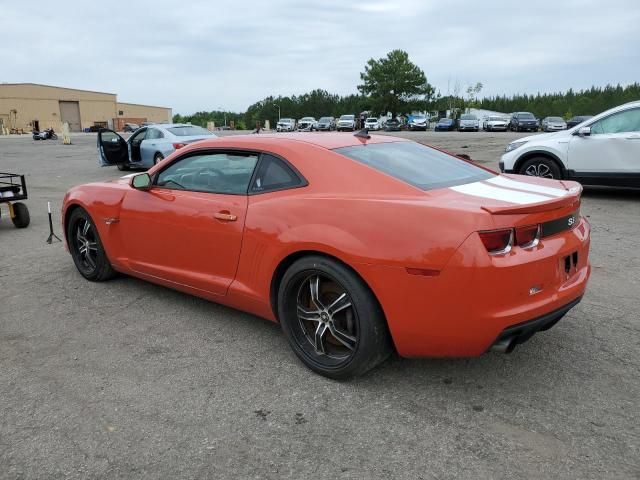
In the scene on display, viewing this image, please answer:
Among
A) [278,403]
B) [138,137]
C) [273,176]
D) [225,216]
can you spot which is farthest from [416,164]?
[138,137]

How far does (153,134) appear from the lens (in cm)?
1602

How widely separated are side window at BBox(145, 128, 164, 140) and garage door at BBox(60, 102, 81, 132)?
282 ft

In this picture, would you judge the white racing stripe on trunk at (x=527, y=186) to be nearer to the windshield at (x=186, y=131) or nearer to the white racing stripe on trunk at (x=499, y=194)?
the white racing stripe on trunk at (x=499, y=194)

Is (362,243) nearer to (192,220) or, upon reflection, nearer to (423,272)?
(423,272)

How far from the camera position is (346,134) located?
13.1 feet

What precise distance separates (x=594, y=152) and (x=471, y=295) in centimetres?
735

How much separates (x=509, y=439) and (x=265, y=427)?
46.6 inches

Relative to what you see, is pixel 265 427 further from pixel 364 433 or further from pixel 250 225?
pixel 250 225

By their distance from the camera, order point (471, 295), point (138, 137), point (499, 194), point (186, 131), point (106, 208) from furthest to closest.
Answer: point (138, 137)
point (186, 131)
point (106, 208)
point (499, 194)
point (471, 295)

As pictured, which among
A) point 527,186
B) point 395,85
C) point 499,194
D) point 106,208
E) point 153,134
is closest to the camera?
point 499,194

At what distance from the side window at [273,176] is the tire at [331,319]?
1.76 feet

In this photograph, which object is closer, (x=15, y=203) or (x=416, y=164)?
(x=416, y=164)

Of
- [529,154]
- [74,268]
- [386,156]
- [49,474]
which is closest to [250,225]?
[386,156]

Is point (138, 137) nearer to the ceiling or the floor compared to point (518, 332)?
nearer to the ceiling
